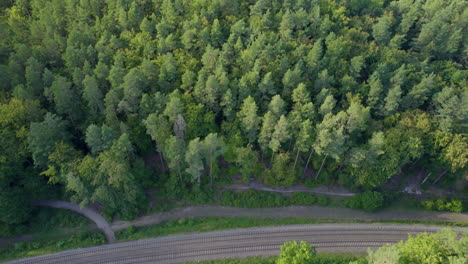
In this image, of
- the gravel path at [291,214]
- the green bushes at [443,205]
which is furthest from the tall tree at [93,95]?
the green bushes at [443,205]

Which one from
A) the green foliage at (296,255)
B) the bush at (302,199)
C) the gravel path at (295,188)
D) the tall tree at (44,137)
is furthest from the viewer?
the gravel path at (295,188)

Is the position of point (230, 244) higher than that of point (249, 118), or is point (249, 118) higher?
point (249, 118)

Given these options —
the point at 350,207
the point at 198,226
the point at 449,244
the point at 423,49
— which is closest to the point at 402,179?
the point at 350,207

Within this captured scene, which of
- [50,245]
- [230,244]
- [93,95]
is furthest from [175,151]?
[50,245]

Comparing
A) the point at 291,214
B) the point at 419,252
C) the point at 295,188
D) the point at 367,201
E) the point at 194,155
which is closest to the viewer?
the point at 419,252

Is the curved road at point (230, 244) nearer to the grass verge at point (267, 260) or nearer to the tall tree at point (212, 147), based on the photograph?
the grass verge at point (267, 260)

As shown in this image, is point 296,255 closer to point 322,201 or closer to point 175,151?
point 322,201

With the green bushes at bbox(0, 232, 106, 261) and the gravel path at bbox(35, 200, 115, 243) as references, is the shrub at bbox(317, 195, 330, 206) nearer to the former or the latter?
→ the gravel path at bbox(35, 200, 115, 243)

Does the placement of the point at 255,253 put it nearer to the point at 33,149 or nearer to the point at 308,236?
the point at 308,236
